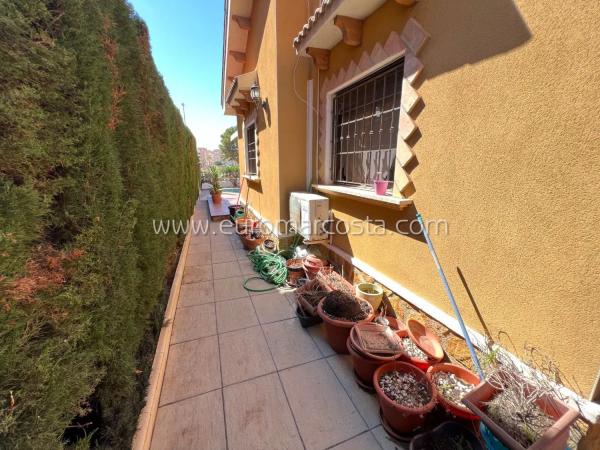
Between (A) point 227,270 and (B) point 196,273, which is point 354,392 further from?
(B) point 196,273

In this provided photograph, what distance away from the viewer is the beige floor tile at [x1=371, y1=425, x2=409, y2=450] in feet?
5.60

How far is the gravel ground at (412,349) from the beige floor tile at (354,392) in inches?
20.7

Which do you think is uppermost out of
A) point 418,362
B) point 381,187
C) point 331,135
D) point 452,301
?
point 331,135

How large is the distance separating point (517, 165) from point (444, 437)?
1901mm

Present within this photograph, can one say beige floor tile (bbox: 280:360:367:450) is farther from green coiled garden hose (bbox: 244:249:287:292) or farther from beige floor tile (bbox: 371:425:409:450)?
green coiled garden hose (bbox: 244:249:287:292)

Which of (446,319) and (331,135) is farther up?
A: (331,135)

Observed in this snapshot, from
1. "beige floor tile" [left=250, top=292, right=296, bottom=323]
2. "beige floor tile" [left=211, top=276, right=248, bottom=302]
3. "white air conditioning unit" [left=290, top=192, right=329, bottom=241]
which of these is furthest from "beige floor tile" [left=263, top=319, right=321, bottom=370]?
"white air conditioning unit" [left=290, top=192, right=329, bottom=241]

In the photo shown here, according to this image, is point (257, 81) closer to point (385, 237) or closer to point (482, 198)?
point (385, 237)

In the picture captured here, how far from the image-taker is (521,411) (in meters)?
1.35

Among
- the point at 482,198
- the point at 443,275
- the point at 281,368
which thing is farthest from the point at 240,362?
the point at 482,198

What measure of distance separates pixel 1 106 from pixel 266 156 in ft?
14.9

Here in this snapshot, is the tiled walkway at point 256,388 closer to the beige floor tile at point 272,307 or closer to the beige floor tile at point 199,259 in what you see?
the beige floor tile at point 272,307

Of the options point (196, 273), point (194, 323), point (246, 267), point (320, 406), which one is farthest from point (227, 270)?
point (320, 406)

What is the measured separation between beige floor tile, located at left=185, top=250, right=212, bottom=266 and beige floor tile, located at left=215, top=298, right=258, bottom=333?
6.07 feet
